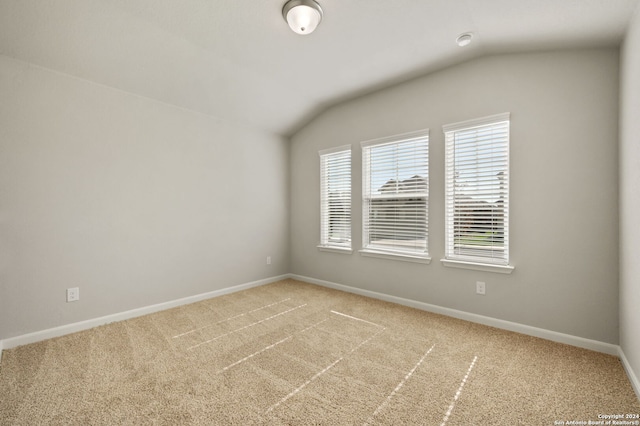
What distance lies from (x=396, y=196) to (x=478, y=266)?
3.99 feet

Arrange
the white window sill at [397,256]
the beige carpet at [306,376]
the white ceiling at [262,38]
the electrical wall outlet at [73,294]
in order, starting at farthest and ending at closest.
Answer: the white window sill at [397,256] → the electrical wall outlet at [73,294] → the white ceiling at [262,38] → the beige carpet at [306,376]

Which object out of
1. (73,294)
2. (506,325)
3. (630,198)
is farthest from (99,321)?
(630,198)

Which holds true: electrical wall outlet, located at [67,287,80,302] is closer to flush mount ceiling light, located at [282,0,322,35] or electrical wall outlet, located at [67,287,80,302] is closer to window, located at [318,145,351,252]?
window, located at [318,145,351,252]

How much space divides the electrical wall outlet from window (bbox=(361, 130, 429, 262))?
3.18 m

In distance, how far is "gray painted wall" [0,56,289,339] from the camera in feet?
8.02

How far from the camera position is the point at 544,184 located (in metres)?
2.54

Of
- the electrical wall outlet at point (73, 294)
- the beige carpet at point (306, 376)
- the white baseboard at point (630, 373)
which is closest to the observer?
the beige carpet at point (306, 376)

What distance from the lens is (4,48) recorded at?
91.0 inches

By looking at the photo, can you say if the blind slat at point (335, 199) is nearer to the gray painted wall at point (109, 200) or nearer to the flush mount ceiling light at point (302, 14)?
the gray painted wall at point (109, 200)

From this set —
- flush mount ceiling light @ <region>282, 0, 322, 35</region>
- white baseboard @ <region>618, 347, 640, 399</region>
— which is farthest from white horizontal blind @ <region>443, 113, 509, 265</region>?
flush mount ceiling light @ <region>282, 0, 322, 35</region>

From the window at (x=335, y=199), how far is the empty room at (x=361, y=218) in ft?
1.09

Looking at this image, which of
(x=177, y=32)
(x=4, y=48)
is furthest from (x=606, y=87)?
(x=4, y=48)

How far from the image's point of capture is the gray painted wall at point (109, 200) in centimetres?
245

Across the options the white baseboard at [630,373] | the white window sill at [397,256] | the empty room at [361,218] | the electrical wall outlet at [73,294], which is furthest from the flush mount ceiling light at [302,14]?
the white baseboard at [630,373]
